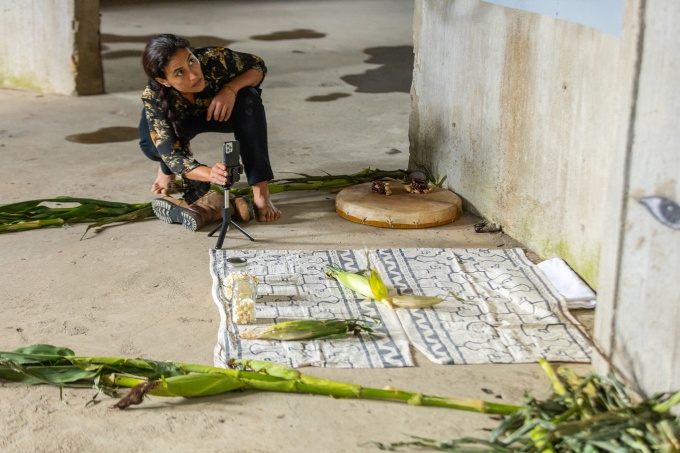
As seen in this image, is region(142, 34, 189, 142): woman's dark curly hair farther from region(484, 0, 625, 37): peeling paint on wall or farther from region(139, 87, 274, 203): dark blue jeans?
region(484, 0, 625, 37): peeling paint on wall

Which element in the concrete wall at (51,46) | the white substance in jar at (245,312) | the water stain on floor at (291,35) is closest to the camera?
the white substance in jar at (245,312)

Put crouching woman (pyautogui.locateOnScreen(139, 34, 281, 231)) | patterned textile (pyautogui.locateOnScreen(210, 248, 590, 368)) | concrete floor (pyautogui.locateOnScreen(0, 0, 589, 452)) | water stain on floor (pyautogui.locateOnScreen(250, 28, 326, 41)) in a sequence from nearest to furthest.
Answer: concrete floor (pyautogui.locateOnScreen(0, 0, 589, 452)) → patterned textile (pyautogui.locateOnScreen(210, 248, 590, 368)) → crouching woman (pyautogui.locateOnScreen(139, 34, 281, 231)) → water stain on floor (pyautogui.locateOnScreen(250, 28, 326, 41))

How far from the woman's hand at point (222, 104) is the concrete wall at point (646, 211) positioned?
229cm

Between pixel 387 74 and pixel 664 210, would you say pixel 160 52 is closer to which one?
pixel 664 210

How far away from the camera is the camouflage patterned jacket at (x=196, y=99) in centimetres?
454

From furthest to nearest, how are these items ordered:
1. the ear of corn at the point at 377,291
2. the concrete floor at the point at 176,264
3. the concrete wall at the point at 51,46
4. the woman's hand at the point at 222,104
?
the concrete wall at the point at 51,46 < the woman's hand at the point at 222,104 < the ear of corn at the point at 377,291 < the concrete floor at the point at 176,264

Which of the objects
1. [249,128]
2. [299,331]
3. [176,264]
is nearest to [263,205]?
[249,128]

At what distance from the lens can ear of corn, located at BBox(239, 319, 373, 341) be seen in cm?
334

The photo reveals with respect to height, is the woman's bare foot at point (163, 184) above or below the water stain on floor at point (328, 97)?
below

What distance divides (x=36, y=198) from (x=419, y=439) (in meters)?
3.04

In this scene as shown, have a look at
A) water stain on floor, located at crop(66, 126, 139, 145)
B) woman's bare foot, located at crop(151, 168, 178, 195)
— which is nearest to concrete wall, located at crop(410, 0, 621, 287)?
woman's bare foot, located at crop(151, 168, 178, 195)

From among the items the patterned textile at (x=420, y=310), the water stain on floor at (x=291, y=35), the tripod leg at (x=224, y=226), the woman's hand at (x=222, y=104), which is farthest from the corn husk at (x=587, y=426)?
the water stain on floor at (x=291, y=35)

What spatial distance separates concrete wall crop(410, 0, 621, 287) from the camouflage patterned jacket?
95cm

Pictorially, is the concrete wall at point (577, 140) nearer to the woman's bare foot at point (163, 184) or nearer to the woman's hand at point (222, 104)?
the woman's hand at point (222, 104)
